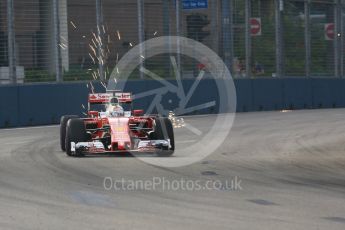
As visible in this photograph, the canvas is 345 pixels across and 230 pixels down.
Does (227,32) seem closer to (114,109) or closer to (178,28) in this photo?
(178,28)

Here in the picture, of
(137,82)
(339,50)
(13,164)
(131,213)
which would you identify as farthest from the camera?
(339,50)

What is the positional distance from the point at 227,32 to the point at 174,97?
12.1 ft

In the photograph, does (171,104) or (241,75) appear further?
(241,75)

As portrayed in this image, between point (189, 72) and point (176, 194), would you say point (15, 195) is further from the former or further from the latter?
point (189, 72)

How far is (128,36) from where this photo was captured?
2850 centimetres

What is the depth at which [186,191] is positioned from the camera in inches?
416

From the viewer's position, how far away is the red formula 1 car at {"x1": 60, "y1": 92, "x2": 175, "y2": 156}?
46.4 feet

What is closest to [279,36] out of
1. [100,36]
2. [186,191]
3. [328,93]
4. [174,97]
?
[328,93]

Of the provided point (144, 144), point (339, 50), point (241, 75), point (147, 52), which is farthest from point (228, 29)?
point (144, 144)

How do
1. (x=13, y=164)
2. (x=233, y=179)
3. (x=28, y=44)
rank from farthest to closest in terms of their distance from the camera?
(x=28, y=44), (x=13, y=164), (x=233, y=179)

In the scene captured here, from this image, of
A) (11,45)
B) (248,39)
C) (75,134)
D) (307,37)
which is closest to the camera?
(75,134)

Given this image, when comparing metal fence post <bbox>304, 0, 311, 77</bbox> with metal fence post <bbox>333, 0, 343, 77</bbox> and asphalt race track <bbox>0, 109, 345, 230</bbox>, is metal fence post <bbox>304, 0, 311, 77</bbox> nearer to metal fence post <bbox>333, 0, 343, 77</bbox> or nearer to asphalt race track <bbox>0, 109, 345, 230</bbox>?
metal fence post <bbox>333, 0, 343, 77</bbox>

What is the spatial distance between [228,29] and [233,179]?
20.2 metres

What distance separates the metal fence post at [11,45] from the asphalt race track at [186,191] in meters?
7.47
